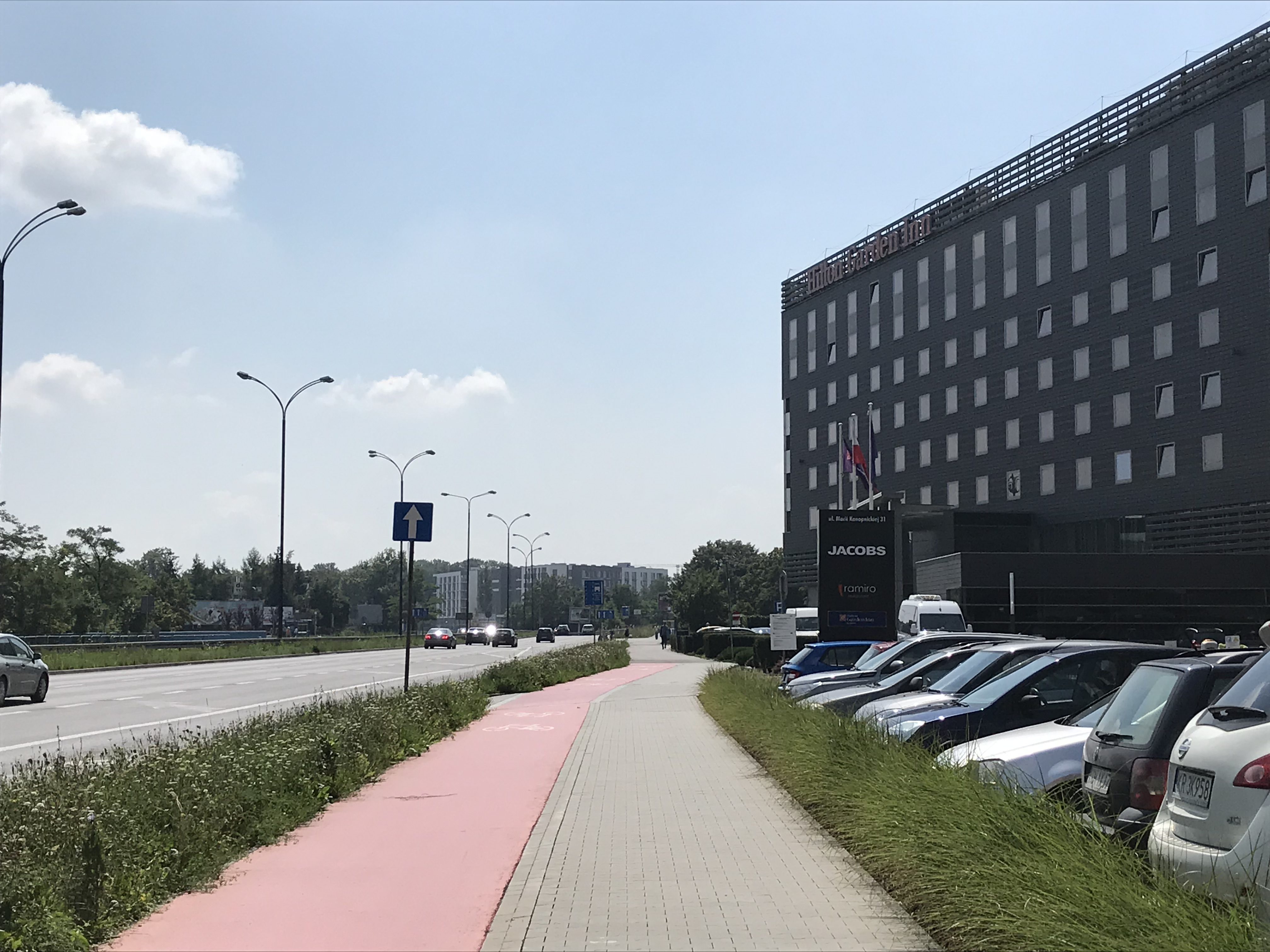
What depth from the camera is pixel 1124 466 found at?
186 ft

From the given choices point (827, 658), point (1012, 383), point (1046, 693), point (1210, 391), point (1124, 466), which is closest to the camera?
point (1046, 693)

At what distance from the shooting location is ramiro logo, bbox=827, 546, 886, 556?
26.5 meters

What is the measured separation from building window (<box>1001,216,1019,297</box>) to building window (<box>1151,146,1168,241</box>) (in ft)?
32.1

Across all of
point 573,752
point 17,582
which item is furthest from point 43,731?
point 17,582

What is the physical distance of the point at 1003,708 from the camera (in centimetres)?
1101

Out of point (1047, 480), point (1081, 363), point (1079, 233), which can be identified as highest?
point (1079, 233)

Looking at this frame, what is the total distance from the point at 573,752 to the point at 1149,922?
11834mm

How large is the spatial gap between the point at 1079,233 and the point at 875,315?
748 inches

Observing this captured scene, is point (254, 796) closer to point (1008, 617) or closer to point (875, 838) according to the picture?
point (875, 838)

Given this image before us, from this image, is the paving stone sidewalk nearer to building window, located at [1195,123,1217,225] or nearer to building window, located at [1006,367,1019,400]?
building window, located at [1195,123,1217,225]

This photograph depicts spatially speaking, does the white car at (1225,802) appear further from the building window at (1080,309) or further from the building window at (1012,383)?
the building window at (1012,383)

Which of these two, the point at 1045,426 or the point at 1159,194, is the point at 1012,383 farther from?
the point at 1159,194

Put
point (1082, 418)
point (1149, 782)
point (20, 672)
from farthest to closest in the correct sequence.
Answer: point (1082, 418), point (20, 672), point (1149, 782)

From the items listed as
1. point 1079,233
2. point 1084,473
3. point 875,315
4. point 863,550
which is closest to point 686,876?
point 863,550
